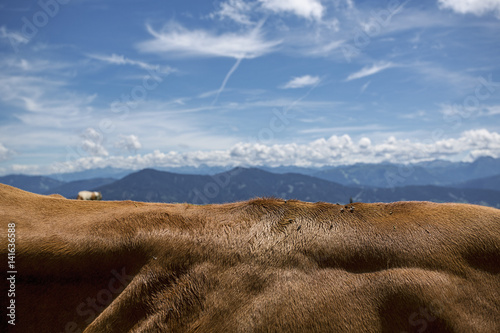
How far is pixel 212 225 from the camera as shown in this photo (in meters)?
5.25

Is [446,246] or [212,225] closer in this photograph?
[446,246]

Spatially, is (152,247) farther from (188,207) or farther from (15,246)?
(15,246)

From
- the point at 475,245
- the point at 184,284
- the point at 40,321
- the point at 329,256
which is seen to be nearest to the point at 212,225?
the point at 184,284

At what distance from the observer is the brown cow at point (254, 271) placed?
168 inches

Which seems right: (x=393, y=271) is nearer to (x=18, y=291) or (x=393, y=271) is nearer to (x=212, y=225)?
(x=212, y=225)

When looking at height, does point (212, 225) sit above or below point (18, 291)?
above

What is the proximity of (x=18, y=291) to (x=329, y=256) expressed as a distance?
4369 millimetres

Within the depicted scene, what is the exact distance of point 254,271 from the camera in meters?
4.69

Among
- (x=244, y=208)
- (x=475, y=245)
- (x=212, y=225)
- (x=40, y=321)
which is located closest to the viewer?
(x=40, y=321)

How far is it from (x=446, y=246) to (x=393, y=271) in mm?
890

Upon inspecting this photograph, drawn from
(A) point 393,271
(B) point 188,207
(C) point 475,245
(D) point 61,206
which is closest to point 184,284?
(B) point 188,207

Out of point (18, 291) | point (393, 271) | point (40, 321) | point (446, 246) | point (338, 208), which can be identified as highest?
point (338, 208)

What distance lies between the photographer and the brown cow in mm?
4270

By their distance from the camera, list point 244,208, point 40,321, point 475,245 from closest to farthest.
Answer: point 40,321 → point 475,245 → point 244,208
